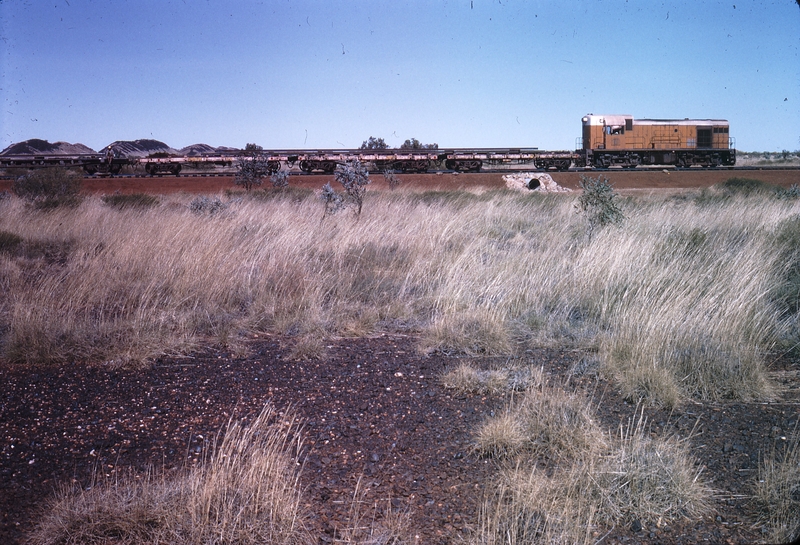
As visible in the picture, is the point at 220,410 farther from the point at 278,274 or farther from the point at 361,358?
the point at 278,274

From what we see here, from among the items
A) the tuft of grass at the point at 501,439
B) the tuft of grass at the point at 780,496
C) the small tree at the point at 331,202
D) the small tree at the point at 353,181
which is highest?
the small tree at the point at 353,181

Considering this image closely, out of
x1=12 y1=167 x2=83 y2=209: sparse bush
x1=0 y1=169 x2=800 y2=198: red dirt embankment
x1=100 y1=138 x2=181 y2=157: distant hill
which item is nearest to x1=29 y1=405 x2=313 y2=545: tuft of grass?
x1=12 y1=167 x2=83 y2=209: sparse bush

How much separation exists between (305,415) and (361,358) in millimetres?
1256

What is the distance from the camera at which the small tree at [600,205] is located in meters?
10.4

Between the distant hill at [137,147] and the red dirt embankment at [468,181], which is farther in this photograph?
the distant hill at [137,147]

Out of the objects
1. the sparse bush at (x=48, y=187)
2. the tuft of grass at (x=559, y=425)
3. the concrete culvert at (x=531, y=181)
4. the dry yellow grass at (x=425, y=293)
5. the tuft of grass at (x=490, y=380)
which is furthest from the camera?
the concrete culvert at (x=531, y=181)

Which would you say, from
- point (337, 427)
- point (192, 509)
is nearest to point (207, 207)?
point (337, 427)

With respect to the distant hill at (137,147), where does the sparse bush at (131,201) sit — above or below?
below

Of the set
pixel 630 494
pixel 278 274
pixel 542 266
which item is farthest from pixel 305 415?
pixel 542 266

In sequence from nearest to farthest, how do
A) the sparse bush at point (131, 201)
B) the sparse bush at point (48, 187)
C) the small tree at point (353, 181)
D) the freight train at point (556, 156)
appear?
1. the small tree at point (353, 181)
2. the sparse bush at point (131, 201)
3. the sparse bush at point (48, 187)
4. the freight train at point (556, 156)

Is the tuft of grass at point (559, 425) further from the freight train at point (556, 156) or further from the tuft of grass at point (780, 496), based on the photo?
the freight train at point (556, 156)

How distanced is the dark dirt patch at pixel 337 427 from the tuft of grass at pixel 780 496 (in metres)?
0.08

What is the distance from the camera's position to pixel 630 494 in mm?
3027

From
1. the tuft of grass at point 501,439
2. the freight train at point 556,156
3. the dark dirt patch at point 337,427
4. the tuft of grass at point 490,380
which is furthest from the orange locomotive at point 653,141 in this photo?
the tuft of grass at point 501,439
